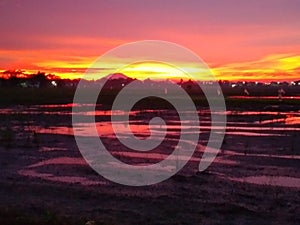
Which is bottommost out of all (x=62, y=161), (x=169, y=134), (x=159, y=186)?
(x=159, y=186)

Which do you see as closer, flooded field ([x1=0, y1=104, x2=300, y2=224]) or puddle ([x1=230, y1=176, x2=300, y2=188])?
flooded field ([x1=0, y1=104, x2=300, y2=224])

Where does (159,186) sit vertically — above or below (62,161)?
below

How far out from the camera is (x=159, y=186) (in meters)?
14.3

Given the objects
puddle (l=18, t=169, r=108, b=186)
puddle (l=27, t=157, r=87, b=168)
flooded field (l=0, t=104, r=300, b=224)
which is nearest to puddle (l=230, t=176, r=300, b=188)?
flooded field (l=0, t=104, r=300, b=224)

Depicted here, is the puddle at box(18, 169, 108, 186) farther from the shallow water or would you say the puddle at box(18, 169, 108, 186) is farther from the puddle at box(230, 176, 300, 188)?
the puddle at box(230, 176, 300, 188)

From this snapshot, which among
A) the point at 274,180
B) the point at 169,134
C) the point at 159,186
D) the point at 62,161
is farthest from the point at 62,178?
the point at 169,134

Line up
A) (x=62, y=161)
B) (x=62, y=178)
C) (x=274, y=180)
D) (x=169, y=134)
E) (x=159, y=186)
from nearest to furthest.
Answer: (x=159, y=186)
(x=62, y=178)
(x=274, y=180)
(x=62, y=161)
(x=169, y=134)

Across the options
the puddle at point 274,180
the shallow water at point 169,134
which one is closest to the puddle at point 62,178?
the shallow water at point 169,134

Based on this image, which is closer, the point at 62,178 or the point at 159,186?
the point at 159,186

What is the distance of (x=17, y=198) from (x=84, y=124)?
22.6 metres

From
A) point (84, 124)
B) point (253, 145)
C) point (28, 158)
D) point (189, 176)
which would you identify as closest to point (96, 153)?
point (28, 158)

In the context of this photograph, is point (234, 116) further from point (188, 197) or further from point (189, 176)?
point (188, 197)

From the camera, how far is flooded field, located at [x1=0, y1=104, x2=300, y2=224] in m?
11.2

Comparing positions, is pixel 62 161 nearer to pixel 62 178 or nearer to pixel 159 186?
pixel 62 178
